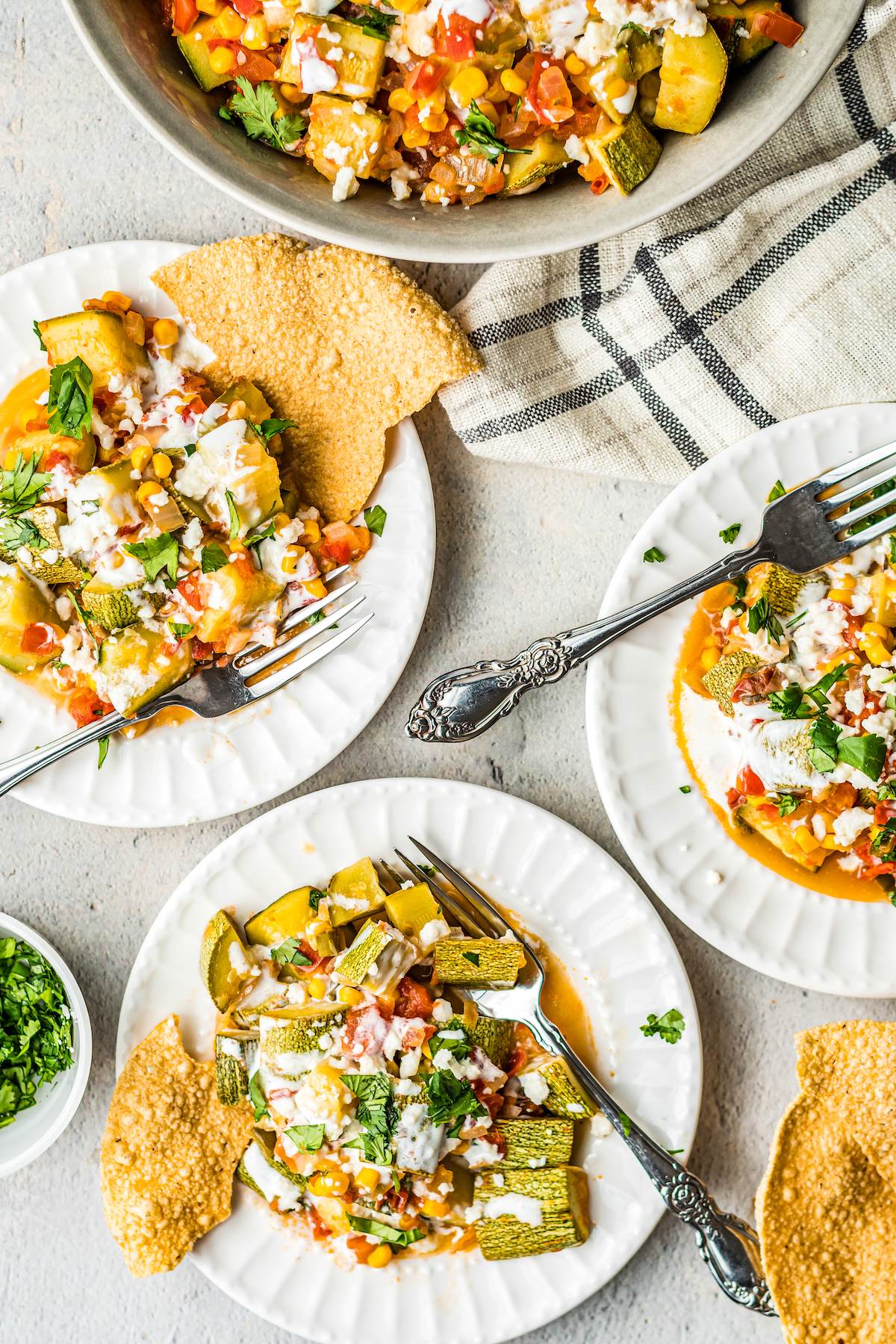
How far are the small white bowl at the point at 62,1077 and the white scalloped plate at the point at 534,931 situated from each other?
10 centimetres

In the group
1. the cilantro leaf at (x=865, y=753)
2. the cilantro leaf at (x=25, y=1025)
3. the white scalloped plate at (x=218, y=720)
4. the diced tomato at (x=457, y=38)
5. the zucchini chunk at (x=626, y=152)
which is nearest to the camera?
the diced tomato at (x=457, y=38)

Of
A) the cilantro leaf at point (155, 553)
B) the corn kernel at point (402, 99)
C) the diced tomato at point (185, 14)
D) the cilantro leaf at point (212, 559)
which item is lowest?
the cilantro leaf at point (212, 559)

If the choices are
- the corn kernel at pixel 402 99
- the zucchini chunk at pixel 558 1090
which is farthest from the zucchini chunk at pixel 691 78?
the zucchini chunk at pixel 558 1090

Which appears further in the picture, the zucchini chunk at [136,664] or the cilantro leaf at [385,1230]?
the cilantro leaf at [385,1230]

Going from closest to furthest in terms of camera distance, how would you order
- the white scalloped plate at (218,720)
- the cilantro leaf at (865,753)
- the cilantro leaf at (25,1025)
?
the cilantro leaf at (865,753) → the white scalloped plate at (218,720) → the cilantro leaf at (25,1025)

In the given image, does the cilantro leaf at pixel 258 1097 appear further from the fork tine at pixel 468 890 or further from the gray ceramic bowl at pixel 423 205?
the gray ceramic bowl at pixel 423 205

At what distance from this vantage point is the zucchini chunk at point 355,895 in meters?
2.47

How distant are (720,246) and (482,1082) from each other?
80.5 inches

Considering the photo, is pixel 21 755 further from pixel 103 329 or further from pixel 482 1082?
pixel 482 1082

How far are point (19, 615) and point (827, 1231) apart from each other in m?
2.40

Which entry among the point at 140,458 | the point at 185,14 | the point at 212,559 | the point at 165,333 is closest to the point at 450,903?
the point at 212,559

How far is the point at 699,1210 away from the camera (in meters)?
2.41

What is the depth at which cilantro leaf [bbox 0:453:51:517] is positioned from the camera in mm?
2279

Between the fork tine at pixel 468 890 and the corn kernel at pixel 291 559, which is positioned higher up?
the corn kernel at pixel 291 559
